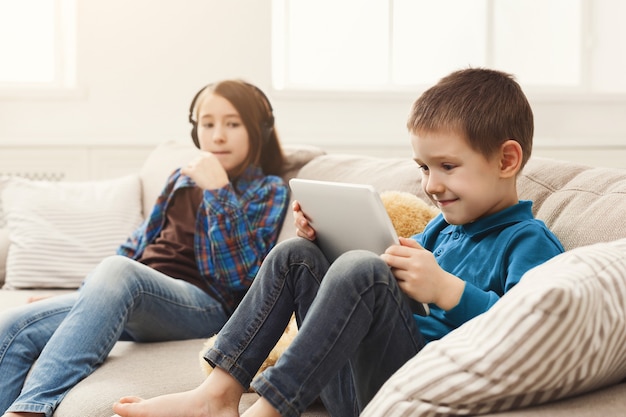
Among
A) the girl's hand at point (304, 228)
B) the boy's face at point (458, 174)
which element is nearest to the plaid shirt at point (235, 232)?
the girl's hand at point (304, 228)

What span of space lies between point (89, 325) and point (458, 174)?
817 millimetres

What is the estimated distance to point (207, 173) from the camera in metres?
2.01

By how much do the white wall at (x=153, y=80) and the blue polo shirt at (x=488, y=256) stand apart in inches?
80.4

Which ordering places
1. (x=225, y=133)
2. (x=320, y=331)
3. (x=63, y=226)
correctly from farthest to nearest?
(x=63, y=226), (x=225, y=133), (x=320, y=331)

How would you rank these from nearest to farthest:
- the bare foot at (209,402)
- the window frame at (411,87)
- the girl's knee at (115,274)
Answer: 1. the bare foot at (209,402)
2. the girl's knee at (115,274)
3. the window frame at (411,87)

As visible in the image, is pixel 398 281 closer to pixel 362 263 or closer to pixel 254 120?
pixel 362 263

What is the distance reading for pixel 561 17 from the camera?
3.78m

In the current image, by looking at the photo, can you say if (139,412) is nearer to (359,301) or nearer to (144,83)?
(359,301)

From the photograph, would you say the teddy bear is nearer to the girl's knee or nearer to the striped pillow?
the girl's knee

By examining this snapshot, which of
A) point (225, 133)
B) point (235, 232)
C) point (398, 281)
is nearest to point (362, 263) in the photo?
point (398, 281)

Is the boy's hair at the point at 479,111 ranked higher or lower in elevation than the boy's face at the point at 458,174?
higher

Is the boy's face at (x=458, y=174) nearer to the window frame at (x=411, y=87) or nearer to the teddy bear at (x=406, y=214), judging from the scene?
the teddy bear at (x=406, y=214)

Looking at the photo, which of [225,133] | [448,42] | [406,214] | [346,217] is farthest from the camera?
[448,42]

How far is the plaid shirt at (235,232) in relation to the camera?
1.94m
